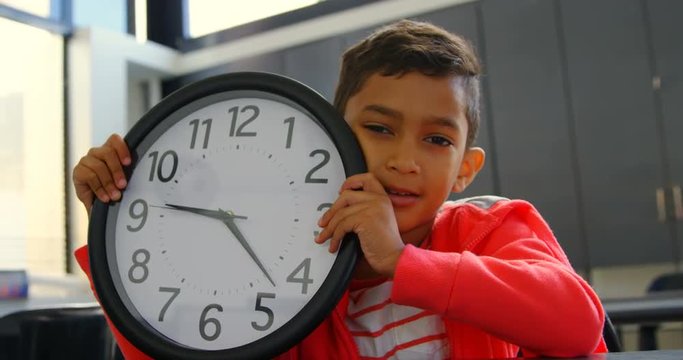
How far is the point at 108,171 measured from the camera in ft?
2.31

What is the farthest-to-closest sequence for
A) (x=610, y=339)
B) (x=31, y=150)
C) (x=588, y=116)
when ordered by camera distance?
(x=31, y=150) → (x=588, y=116) → (x=610, y=339)

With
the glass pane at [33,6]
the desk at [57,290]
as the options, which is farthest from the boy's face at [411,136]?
the glass pane at [33,6]

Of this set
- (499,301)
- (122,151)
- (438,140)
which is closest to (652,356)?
(499,301)

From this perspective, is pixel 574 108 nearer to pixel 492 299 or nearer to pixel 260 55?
pixel 260 55

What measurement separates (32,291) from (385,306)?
11.9 feet

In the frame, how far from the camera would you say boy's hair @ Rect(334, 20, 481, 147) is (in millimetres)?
802

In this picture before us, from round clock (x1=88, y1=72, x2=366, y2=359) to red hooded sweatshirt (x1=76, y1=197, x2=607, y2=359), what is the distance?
0.08 meters

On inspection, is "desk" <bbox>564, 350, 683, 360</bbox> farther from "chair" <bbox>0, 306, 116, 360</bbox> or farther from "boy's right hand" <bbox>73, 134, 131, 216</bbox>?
"chair" <bbox>0, 306, 116, 360</bbox>

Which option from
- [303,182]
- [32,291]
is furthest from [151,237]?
[32,291]

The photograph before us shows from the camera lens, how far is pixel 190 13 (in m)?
5.05

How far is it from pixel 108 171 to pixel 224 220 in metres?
0.14

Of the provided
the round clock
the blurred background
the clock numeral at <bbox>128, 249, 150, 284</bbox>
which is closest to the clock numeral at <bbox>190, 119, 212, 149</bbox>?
the round clock

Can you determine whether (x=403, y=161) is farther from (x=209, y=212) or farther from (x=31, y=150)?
(x=31, y=150)

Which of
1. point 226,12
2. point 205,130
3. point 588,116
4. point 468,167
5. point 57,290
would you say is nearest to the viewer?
point 205,130
